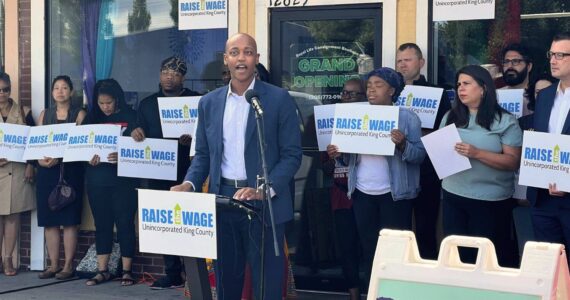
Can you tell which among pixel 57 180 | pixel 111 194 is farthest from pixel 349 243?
pixel 57 180

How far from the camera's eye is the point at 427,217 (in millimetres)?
7578

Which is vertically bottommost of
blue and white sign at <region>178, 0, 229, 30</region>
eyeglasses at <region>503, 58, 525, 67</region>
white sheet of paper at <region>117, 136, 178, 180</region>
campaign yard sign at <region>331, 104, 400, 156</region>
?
white sheet of paper at <region>117, 136, 178, 180</region>

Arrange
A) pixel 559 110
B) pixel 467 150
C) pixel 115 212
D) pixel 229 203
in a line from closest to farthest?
pixel 229 203 → pixel 559 110 → pixel 467 150 → pixel 115 212

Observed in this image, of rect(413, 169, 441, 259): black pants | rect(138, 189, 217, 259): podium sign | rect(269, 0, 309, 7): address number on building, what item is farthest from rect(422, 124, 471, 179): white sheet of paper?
rect(269, 0, 309, 7): address number on building

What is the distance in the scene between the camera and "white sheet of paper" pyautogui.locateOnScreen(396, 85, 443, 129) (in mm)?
7312

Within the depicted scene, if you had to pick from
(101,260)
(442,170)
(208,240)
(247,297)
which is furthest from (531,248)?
(101,260)

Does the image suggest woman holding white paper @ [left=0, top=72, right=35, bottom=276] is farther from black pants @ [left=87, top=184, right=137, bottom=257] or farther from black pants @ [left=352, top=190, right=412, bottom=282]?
black pants @ [left=352, top=190, right=412, bottom=282]

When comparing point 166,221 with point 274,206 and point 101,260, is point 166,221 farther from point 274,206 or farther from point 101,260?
point 101,260

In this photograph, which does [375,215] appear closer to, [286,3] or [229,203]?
[229,203]

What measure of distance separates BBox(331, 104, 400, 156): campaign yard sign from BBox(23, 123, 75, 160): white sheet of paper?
2.94 metres

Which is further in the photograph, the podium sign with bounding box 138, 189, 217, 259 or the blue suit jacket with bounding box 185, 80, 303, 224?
the blue suit jacket with bounding box 185, 80, 303, 224

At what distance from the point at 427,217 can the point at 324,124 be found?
1.11m

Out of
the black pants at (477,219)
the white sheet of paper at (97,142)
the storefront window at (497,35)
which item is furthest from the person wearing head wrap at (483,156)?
the white sheet of paper at (97,142)

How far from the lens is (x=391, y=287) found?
4.69 metres
